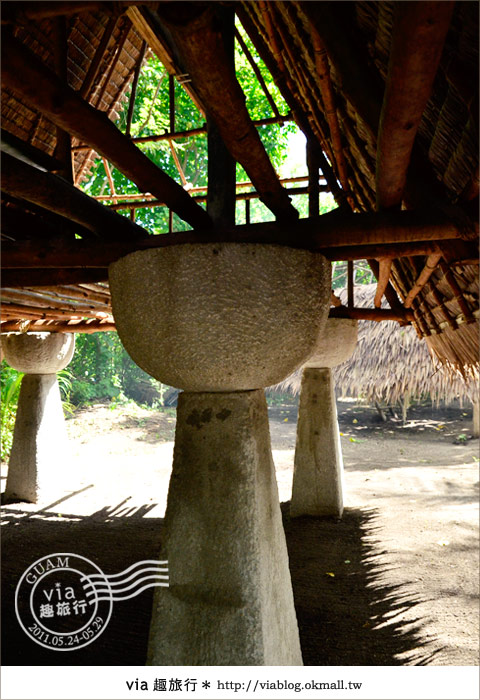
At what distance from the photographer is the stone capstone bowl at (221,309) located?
2.17 metres

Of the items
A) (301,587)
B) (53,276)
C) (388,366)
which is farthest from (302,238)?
(388,366)

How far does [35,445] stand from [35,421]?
0.36m

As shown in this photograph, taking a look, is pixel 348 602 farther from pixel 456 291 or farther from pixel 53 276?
pixel 53 276

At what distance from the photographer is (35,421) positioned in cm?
728

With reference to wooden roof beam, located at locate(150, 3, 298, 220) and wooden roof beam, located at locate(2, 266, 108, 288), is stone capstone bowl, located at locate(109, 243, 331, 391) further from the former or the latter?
wooden roof beam, located at locate(2, 266, 108, 288)

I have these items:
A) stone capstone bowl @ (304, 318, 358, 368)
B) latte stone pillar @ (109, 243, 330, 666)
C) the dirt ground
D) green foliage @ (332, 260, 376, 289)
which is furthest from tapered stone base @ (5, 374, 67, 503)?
green foliage @ (332, 260, 376, 289)

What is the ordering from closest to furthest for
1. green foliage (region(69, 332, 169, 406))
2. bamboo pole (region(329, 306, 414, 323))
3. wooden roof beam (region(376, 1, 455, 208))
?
wooden roof beam (region(376, 1, 455, 208))
bamboo pole (region(329, 306, 414, 323))
green foliage (region(69, 332, 169, 406))

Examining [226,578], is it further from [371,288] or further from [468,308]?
[371,288]

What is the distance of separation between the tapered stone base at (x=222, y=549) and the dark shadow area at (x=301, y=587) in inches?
16.2

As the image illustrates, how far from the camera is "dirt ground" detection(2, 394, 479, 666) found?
3531 millimetres

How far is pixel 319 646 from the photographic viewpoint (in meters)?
3.52

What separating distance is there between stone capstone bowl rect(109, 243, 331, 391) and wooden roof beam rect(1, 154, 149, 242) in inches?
6.6

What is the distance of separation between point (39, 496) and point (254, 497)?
5952 millimetres

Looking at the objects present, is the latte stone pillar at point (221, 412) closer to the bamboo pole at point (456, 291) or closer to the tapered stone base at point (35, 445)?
the bamboo pole at point (456, 291)
